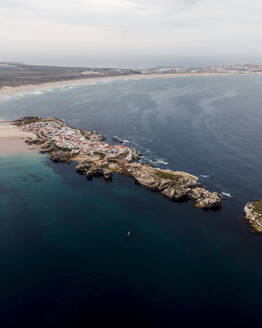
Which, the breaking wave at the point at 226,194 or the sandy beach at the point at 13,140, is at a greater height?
the breaking wave at the point at 226,194

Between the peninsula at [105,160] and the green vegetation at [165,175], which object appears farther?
the green vegetation at [165,175]

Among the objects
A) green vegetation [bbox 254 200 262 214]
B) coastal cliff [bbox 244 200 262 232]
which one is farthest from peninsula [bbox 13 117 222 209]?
green vegetation [bbox 254 200 262 214]

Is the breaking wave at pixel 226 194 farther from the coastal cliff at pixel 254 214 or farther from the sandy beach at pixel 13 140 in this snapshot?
the sandy beach at pixel 13 140

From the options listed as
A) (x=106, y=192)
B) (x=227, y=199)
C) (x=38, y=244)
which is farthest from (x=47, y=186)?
(x=227, y=199)

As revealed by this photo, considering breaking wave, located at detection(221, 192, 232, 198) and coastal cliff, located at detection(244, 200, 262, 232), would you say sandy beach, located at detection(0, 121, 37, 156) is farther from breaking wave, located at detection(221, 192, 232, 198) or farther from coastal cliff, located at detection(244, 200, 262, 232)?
coastal cliff, located at detection(244, 200, 262, 232)

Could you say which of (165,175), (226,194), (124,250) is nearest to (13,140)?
(165,175)

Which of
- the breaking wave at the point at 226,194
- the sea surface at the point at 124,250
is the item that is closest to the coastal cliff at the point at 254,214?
the sea surface at the point at 124,250

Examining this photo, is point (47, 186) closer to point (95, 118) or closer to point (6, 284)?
point (6, 284)
